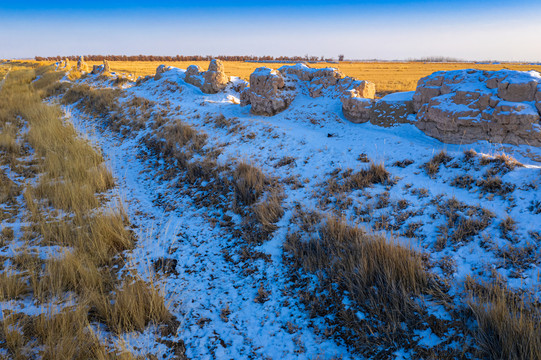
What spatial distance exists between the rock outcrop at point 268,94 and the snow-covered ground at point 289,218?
1.62 m

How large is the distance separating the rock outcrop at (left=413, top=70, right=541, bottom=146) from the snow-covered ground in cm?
29

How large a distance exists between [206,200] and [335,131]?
4.50 meters

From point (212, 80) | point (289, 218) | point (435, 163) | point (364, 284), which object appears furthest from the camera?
point (212, 80)

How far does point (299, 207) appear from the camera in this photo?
5129 mm

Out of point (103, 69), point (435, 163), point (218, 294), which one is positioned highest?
point (103, 69)

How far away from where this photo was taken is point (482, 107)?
609 cm

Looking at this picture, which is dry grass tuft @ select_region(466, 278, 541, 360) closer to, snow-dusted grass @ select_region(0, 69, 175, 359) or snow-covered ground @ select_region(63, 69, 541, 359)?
snow-covered ground @ select_region(63, 69, 541, 359)

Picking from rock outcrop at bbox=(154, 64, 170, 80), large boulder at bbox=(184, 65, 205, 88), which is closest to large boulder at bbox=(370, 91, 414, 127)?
large boulder at bbox=(184, 65, 205, 88)

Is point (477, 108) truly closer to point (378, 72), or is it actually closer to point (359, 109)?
point (359, 109)

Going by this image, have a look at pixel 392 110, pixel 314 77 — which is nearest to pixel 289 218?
pixel 392 110

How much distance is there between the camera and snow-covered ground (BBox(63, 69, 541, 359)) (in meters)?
3.12

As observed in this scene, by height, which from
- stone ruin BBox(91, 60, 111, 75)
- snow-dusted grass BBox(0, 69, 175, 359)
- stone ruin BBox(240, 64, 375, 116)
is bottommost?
snow-dusted grass BBox(0, 69, 175, 359)

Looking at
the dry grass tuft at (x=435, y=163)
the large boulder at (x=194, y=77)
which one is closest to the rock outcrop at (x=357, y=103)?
the dry grass tuft at (x=435, y=163)

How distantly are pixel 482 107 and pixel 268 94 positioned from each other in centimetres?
663
